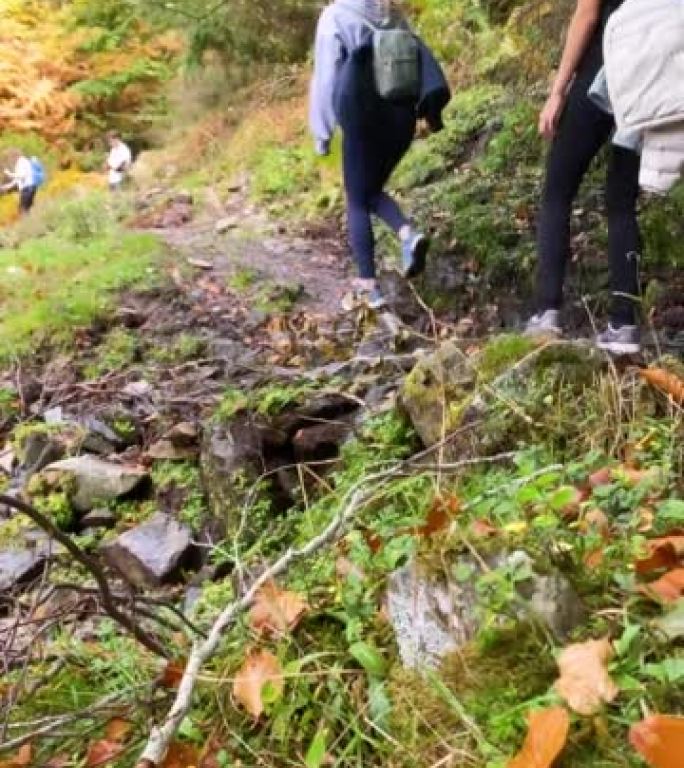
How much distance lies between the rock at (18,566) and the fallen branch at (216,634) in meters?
2.09

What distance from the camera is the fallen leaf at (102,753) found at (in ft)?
6.31

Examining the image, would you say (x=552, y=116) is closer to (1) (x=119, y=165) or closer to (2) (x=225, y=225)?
(2) (x=225, y=225)

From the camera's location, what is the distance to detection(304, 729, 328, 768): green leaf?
1717mm

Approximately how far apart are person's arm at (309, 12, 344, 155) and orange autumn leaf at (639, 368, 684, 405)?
6.82 ft

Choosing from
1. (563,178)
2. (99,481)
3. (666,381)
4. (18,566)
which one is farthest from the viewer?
(99,481)

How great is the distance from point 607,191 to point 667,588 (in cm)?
198

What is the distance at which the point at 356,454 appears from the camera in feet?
11.6

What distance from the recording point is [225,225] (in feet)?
33.6

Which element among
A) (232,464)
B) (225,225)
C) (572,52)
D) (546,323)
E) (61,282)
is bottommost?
(225,225)

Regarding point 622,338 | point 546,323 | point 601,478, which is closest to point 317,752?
point 601,478

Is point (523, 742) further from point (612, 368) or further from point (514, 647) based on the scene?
point (612, 368)

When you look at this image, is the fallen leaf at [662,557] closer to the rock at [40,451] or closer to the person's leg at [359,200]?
the person's leg at [359,200]

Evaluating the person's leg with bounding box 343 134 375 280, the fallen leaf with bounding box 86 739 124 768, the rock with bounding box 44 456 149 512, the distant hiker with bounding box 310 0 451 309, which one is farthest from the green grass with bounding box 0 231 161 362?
the fallen leaf with bounding box 86 739 124 768

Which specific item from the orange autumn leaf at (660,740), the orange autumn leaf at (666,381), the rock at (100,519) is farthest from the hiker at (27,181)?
the orange autumn leaf at (660,740)
